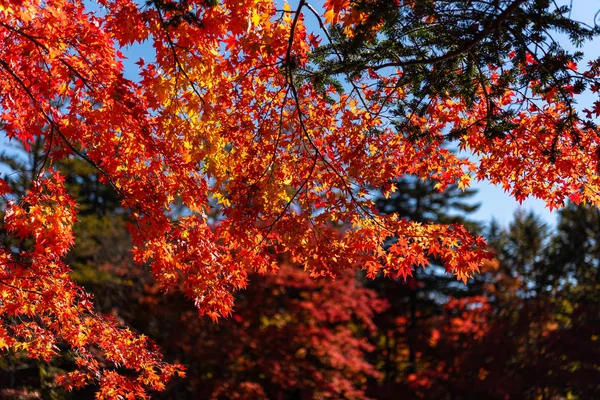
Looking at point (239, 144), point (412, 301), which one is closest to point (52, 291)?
point (239, 144)

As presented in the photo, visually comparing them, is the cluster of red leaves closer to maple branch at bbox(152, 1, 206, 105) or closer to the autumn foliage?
the autumn foliage

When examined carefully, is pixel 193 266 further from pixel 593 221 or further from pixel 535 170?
pixel 593 221

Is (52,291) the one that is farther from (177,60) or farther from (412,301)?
(412,301)

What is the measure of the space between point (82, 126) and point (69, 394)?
10.4m

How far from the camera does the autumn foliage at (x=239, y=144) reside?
4711 mm

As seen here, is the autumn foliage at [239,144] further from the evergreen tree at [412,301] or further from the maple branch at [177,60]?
the evergreen tree at [412,301]

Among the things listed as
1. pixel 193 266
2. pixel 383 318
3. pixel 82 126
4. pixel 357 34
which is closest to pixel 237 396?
pixel 383 318

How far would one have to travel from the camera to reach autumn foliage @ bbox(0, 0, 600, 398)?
185 inches

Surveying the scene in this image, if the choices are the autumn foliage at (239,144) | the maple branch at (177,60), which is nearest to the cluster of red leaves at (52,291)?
the autumn foliage at (239,144)

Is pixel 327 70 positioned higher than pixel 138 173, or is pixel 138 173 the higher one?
pixel 327 70

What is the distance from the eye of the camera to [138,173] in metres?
5.52

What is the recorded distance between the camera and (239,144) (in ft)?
18.2

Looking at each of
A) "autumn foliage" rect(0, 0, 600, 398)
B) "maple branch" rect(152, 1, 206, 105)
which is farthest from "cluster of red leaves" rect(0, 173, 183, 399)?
"maple branch" rect(152, 1, 206, 105)

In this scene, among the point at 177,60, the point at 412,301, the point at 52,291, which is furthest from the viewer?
the point at 412,301
